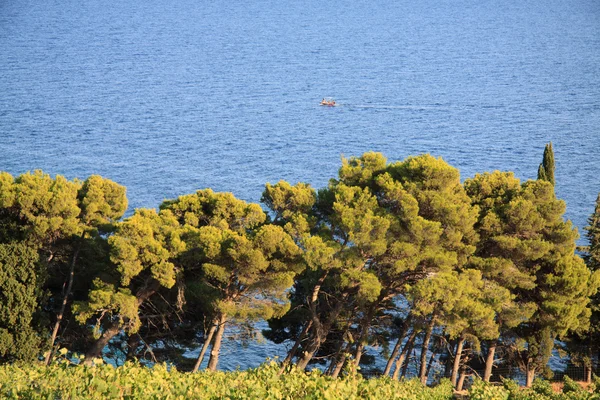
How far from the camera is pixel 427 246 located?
27.7m

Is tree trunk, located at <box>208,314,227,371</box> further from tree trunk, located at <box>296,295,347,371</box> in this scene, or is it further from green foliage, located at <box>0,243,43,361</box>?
green foliage, located at <box>0,243,43,361</box>

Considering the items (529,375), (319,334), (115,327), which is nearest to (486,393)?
(319,334)

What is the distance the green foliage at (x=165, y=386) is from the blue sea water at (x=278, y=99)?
2599cm

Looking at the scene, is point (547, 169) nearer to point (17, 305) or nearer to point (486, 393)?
point (486, 393)

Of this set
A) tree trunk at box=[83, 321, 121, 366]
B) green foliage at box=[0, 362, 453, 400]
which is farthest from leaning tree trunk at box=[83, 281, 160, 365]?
green foliage at box=[0, 362, 453, 400]

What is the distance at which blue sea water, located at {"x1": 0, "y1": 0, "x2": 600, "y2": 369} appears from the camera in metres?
76.0

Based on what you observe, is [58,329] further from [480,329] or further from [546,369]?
[546,369]

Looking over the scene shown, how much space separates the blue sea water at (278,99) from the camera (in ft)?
249

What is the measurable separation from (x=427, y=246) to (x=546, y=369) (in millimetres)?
9524

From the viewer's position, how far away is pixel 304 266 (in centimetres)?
2769

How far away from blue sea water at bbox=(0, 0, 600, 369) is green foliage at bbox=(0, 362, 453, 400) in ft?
85.3

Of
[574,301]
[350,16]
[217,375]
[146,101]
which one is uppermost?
[350,16]

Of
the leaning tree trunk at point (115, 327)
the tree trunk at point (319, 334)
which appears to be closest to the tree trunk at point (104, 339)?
the leaning tree trunk at point (115, 327)

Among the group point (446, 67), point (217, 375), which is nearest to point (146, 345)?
point (217, 375)
